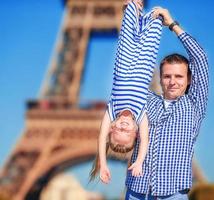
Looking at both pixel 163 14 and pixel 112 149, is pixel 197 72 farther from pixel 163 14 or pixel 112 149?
pixel 112 149

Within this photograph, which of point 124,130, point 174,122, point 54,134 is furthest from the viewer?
point 54,134

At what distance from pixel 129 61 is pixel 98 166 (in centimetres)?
28

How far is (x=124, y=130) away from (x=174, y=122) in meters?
0.18

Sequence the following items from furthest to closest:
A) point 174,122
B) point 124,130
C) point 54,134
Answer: point 54,134
point 174,122
point 124,130

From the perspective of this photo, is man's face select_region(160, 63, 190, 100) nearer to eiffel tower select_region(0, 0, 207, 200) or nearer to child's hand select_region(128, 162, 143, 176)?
child's hand select_region(128, 162, 143, 176)

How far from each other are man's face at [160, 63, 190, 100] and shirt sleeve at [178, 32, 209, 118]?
0.02 meters

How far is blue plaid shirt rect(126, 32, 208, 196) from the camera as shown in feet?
5.52

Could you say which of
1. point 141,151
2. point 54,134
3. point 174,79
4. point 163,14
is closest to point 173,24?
point 163,14

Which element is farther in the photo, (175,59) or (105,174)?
(175,59)

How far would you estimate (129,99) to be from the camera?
1.64 m

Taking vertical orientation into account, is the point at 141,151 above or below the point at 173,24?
below

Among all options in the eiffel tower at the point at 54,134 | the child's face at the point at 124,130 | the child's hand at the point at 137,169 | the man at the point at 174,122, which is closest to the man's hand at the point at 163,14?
the man at the point at 174,122

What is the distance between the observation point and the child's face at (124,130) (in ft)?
5.28

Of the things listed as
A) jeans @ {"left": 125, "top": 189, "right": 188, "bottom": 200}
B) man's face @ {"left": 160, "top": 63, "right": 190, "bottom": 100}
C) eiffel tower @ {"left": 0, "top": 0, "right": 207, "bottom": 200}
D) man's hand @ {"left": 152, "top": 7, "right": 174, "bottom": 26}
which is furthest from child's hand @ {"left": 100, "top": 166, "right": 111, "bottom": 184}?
eiffel tower @ {"left": 0, "top": 0, "right": 207, "bottom": 200}
